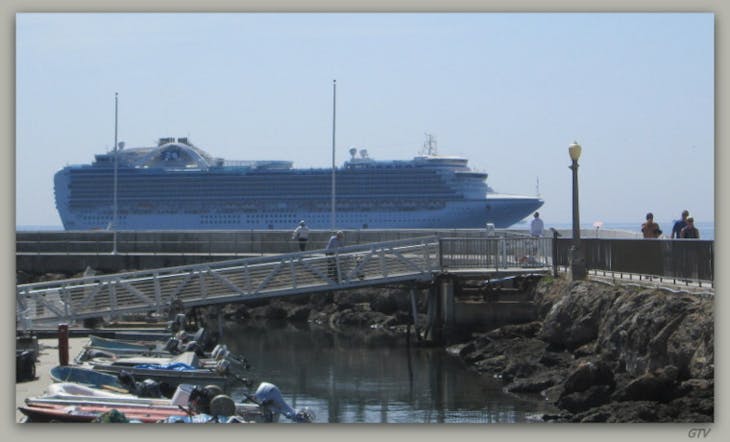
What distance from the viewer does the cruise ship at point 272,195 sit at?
8525 cm

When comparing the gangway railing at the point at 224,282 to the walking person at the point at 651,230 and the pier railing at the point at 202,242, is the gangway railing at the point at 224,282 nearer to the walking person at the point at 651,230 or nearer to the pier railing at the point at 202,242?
the walking person at the point at 651,230

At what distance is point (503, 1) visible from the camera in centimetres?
1298

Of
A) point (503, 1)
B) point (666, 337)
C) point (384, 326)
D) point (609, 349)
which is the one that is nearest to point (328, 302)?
point (384, 326)

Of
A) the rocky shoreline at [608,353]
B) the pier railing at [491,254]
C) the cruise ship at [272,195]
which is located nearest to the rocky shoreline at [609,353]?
the rocky shoreline at [608,353]

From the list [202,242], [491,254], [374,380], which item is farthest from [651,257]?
[202,242]

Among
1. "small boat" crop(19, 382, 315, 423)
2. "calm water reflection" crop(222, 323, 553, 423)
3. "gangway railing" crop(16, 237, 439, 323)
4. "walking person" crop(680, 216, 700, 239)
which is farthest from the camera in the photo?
"gangway railing" crop(16, 237, 439, 323)

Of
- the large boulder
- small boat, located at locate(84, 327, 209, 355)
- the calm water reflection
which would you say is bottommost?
the calm water reflection

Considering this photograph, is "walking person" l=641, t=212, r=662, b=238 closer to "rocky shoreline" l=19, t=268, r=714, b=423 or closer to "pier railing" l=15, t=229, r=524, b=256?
"rocky shoreline" l=19, t=268, r=714, b=423

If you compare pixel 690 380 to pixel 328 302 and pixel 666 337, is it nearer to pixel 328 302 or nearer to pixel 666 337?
pixel 666 337

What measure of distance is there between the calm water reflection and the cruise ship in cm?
5335

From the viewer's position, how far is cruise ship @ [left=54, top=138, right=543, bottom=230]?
85.2 metres

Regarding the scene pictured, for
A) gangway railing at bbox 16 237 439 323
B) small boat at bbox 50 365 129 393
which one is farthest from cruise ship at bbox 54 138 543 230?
small boat at bbox 50 365 129 393

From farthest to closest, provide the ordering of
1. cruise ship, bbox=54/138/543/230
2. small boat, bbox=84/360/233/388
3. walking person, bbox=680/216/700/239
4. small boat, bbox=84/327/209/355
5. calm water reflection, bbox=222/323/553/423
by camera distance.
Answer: cruise ship, bbox=54/138/543/230
walking person, bbox=680/216/700/239
small boat, bbox=84/327/209/355
calm water reflection, bbox=222/323/553/423
small boat, bbox=84/360/233/388

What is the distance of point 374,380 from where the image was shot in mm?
23594
